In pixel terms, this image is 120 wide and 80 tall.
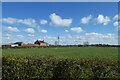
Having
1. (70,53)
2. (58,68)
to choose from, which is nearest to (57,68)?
(58,68)

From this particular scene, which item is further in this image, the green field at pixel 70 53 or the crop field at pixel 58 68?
the green field at pixel 70 53

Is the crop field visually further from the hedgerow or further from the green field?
the green field

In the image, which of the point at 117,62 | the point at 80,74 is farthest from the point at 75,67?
the point at 117,62

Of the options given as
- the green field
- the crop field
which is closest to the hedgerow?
the crop field

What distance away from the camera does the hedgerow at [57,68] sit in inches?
309

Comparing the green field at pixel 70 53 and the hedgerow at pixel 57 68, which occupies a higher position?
the green field at pixel 70 53

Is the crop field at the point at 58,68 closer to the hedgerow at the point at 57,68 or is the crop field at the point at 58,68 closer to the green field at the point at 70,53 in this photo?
the hedgerow at the point at 57,68

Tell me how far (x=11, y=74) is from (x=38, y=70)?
960 mm

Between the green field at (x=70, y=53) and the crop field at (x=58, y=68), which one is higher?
the green field at (x=70, y=53)

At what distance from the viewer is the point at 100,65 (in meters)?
7.83

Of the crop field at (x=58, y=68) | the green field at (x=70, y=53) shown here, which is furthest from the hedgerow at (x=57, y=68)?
the green field at (x=70, y=53)

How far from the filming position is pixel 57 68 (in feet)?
26.8

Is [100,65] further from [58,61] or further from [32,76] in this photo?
[32,76]

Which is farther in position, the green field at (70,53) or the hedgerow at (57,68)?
the green field at (70,53)
